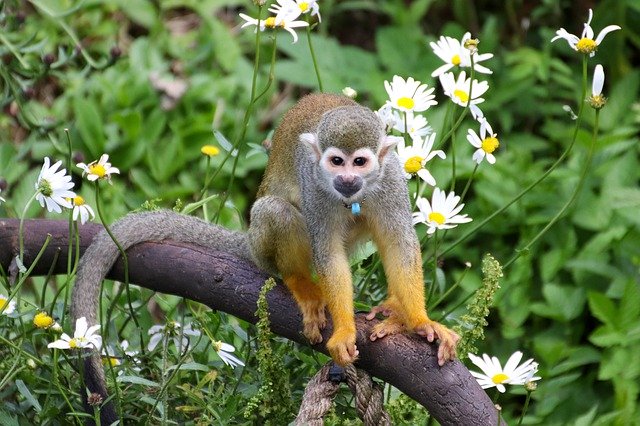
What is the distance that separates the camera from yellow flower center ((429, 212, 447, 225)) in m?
3.06

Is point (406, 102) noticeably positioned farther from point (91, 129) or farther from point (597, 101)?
point (91, 129)

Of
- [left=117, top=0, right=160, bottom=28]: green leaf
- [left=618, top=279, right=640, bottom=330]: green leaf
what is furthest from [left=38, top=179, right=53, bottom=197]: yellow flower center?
[left=117, top=0, right=160, bottom=28]: green leaf

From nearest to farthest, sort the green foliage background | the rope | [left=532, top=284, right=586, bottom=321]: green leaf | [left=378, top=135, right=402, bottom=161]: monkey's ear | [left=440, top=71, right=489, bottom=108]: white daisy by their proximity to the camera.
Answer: the rope
[left=378, top=135, right=402, bottom=161]: monkey's ear
[left=440, top=71, right=489, bottom=108]: white daisy
the green foliage background
[left=532, top=284, right=586, bottom=321]: green leaf

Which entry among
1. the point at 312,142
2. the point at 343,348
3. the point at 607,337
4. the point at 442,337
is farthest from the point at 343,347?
the point at 607,337

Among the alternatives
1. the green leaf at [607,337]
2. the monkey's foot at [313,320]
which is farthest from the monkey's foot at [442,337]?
the green leaf at [607,337]

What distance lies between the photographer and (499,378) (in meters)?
2.82

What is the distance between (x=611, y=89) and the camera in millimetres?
5945

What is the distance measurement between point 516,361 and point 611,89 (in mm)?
3469

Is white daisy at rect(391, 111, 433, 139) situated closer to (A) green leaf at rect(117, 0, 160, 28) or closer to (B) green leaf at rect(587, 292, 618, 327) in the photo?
(B) green leaf at rect(587, 292, 618, 327)

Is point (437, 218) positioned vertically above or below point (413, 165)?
below

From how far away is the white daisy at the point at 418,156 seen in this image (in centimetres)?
307

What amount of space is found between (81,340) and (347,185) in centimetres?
87

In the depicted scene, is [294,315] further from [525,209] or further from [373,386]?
[525,209]

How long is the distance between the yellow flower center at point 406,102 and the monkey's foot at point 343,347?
775mm
